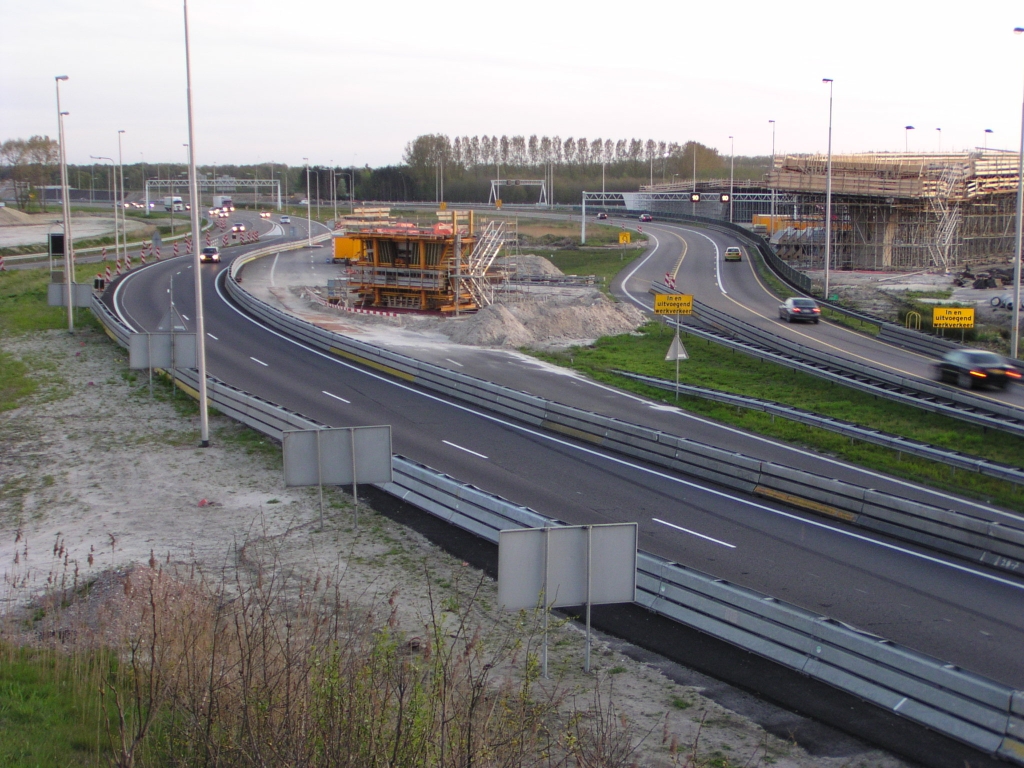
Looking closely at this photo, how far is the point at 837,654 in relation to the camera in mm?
9812

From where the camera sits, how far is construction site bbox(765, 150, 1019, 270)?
64.4 meters

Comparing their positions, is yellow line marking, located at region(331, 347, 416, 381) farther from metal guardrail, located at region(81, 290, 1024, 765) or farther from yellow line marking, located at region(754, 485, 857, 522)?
metal guardrail, located at region(81, 290, 1024, 765)

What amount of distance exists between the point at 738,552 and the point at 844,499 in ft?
9.72

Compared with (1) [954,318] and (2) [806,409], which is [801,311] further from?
(2) [806,409]

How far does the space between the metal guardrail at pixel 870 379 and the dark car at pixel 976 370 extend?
1.35m

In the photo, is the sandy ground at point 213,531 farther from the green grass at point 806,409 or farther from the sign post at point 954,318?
the sign post at point 954,318

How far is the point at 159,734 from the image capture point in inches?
292

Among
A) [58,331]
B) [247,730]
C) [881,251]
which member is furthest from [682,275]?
[247,730]

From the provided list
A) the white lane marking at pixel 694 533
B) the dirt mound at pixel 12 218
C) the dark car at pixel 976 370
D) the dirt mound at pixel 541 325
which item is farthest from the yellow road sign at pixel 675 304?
the dirt mound at pixel 12 218

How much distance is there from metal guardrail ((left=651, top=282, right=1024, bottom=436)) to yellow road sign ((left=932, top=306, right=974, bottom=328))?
271 inches

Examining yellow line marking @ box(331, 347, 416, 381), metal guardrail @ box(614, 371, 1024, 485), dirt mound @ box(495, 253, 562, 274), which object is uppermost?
dirt mound @ box(495, 253, 562, 274)

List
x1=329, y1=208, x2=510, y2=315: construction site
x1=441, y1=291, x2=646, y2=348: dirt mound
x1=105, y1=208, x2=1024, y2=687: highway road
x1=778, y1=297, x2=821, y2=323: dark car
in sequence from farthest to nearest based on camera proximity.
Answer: x1=329, y1=208, x2=510, y2=315: construction site < x1=778, y1=297, x2=821, y2=323: dark car < x1=441, y1=291, x2=646, y2=348: dirt mound < x1=105, y1=208, x2=1024, y2=687: highway road

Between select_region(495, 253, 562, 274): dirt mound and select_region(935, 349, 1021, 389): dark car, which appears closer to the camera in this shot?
select_region(935, 349, 1021, 389): dark car

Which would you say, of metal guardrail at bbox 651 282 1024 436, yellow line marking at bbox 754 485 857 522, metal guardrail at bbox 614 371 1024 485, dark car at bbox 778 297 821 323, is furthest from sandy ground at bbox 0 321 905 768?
dark car at bbox 778 297 821 323
